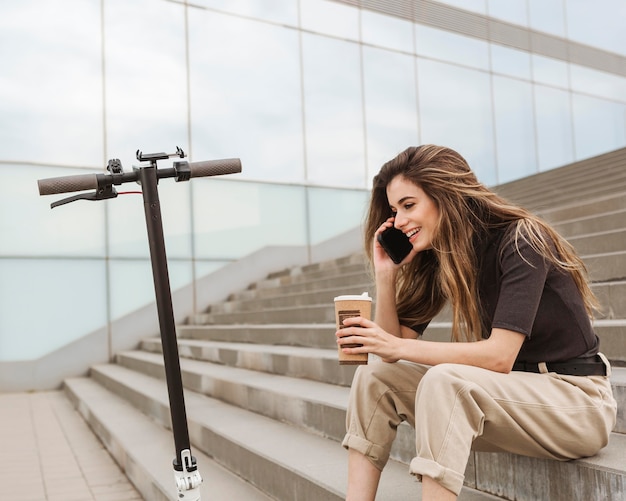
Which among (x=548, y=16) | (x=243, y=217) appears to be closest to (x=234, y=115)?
(x=243, y=217)

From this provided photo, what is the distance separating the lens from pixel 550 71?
1427 centimetres

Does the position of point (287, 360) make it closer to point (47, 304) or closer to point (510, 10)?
point (47, 304)

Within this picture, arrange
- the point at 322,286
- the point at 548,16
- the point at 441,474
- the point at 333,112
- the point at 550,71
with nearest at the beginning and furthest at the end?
the point at 441,474
the point at 322,286
the point at 333,112
the point at 550,71
the point at 548,16

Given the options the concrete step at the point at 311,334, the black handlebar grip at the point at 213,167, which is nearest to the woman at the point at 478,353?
the black handlebar grip at the point at 213,167

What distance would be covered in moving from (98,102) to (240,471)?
24.3 ft

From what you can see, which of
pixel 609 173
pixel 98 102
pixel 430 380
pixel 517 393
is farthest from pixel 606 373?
pixel 98 102

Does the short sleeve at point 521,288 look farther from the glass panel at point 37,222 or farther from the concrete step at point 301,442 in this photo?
the glass panel at point 37,222

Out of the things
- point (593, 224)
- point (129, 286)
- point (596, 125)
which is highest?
point (596, 125)

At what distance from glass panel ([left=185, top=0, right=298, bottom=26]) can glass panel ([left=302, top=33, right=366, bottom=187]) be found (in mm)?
456

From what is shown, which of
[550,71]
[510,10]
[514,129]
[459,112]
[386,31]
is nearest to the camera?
[386,31]

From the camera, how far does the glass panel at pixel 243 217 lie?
990 centimetres

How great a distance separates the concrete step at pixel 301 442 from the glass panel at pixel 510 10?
11229 millimetres

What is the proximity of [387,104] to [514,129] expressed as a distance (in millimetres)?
3191

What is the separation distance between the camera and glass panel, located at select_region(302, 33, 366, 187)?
11.2 m
